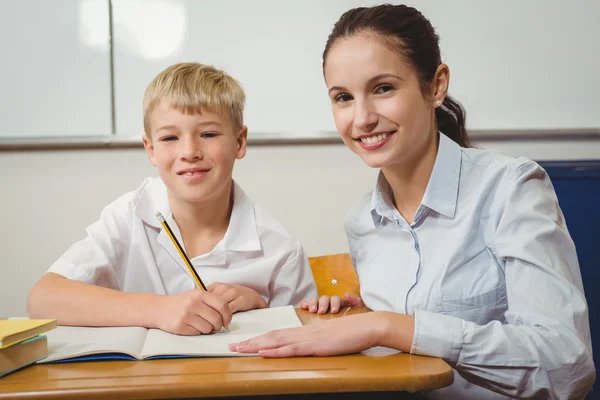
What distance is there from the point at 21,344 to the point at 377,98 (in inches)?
28.6

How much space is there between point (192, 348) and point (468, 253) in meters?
0.53

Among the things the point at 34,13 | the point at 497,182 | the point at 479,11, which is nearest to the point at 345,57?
the point at 497,182

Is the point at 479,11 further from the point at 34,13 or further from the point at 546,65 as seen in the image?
the point at 34,13

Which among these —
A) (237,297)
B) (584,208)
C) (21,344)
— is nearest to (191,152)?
(237,297)

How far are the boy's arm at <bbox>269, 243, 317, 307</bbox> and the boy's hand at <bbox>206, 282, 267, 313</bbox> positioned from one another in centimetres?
15

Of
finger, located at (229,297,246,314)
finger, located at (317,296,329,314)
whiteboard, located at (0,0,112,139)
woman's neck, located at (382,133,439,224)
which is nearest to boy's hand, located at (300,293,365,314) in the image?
finger, located at (317,296,329,314)

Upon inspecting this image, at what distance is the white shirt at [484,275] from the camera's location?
35.3 inches

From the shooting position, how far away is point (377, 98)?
1186mm

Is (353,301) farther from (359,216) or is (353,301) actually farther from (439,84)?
(439,84)

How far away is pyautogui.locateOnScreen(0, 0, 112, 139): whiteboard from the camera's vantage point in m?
Result: 2.19

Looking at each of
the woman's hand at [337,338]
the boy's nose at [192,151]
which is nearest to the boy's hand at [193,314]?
the woman's hand at [337,338]

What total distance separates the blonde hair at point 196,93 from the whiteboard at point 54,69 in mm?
756

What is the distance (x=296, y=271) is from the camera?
1479 mm

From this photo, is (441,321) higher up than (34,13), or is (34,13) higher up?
(34,13)
